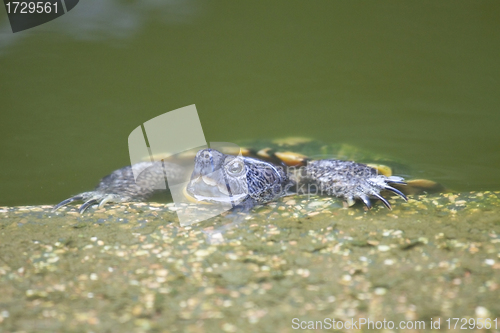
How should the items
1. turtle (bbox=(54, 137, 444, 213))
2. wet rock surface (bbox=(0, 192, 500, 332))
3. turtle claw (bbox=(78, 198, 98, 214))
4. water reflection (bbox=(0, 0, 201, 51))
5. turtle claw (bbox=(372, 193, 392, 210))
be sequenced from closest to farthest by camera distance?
wet rock surface (bbox=(0, 192, 500, 332)) < turtle claw (bbox=(372, 193, 392, 210)) < turtle claw (bbox=(78, 198, 98, 214)) < turtle (bbox=(54, 137, 444, 213)) < water reflection (bbox=(0, 0, 201, 51))

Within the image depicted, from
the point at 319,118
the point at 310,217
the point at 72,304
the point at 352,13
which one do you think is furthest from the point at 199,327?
the point at 352,13

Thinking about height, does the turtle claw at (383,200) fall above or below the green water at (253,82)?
below

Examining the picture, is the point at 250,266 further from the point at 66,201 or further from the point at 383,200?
the point at 66,201

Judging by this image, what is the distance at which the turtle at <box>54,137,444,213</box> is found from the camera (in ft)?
9.06

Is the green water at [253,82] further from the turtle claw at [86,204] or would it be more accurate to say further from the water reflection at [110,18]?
the turtle claw at [86,204]

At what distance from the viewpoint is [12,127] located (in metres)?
3.84

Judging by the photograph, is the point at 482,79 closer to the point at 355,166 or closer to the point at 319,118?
the point at 319,118

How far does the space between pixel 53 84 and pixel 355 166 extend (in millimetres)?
3394

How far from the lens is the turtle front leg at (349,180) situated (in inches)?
104

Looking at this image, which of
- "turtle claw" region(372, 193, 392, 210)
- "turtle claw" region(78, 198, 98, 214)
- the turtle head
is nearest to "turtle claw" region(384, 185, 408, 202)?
"turtle claw" region(372, 193, 392, 210)

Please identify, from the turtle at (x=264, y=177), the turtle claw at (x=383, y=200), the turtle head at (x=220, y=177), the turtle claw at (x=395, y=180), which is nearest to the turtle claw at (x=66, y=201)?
the turtle at (x=264, y=177)

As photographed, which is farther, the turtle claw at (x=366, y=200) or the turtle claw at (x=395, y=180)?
the turtle claw at (x=395, y=180)

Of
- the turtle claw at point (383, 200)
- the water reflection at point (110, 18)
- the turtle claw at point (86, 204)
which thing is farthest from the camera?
the water reflection at point (110, 18)

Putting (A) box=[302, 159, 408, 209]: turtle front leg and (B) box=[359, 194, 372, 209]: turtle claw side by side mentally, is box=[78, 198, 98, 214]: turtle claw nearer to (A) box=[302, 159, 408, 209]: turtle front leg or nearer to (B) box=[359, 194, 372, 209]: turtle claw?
(A) box=[302, 159, 408, 209]: turtle front leg
